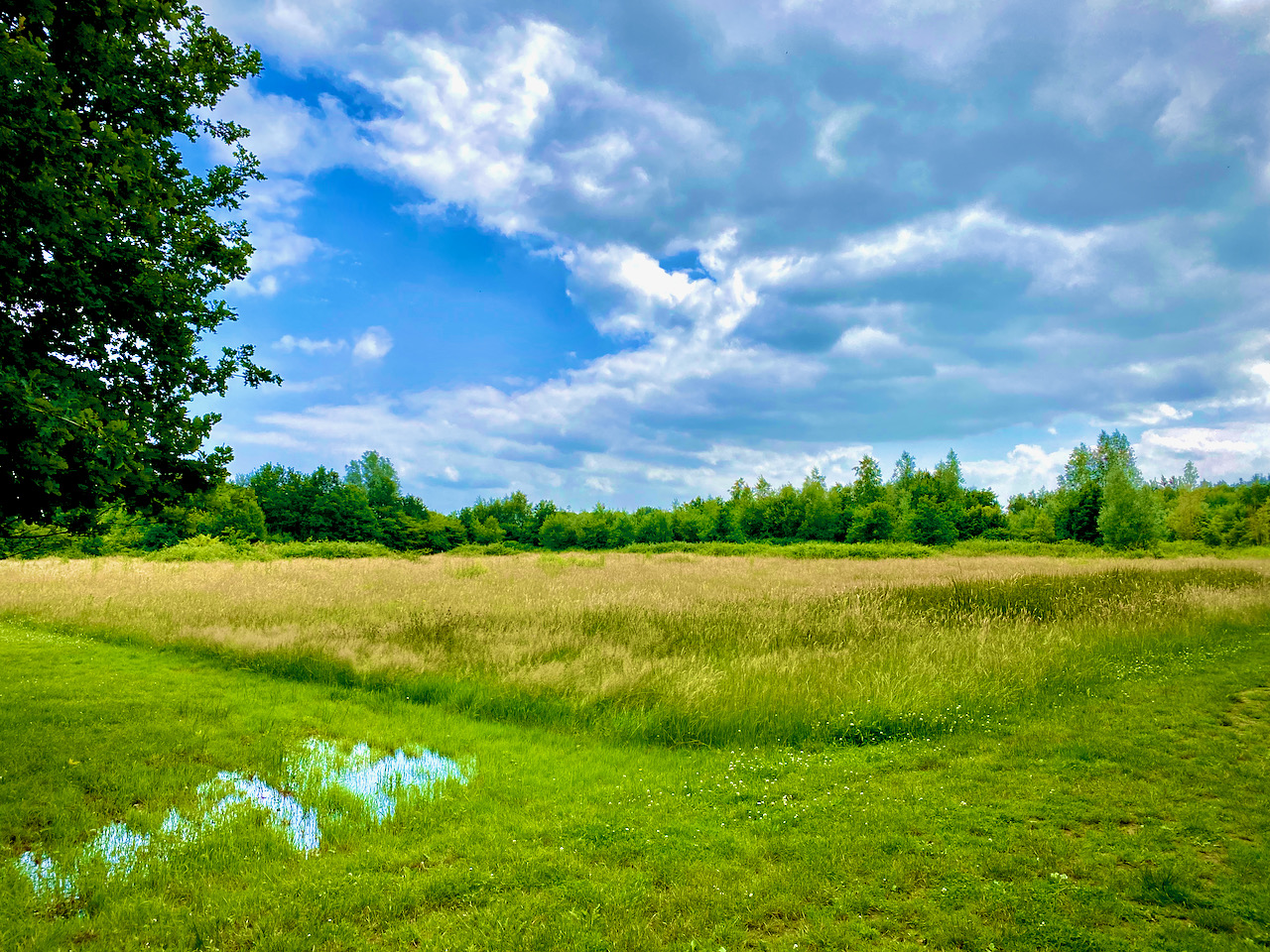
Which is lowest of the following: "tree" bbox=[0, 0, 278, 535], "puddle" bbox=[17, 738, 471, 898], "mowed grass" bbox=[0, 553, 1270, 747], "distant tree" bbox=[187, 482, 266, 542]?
"puddle" bbox=[17, 738, 471, 898]

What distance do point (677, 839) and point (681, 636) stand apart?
811 cm

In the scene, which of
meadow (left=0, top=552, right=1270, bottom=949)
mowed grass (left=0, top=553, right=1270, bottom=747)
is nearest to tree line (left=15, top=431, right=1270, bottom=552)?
mowed grass (left=0, top=553, right=1270, bottom=747)

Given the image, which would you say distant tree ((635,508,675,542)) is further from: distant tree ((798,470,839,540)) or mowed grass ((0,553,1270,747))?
mowed grass ((0,553,1270,747))

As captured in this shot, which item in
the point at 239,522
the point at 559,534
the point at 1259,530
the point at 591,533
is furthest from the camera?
the point at 559,534

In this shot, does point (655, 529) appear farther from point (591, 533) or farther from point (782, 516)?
point (782, 516)

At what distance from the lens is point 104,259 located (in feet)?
26.2

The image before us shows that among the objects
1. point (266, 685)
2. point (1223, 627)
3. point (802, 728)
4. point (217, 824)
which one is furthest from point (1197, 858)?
point (1223, 627)

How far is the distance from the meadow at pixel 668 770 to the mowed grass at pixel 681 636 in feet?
0.28

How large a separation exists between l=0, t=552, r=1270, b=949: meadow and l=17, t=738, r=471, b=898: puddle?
166 millimetres

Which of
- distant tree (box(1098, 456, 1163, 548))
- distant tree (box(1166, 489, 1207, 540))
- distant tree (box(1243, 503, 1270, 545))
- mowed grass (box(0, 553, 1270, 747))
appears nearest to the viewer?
mowed grass (box(0, 553, 1270, 747))

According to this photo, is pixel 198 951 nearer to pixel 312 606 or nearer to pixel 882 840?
pixel 882 840

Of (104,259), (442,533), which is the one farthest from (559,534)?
(104,259)

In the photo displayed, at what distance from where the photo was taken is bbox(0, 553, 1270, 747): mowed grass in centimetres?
950

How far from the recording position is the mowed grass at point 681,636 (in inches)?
374
